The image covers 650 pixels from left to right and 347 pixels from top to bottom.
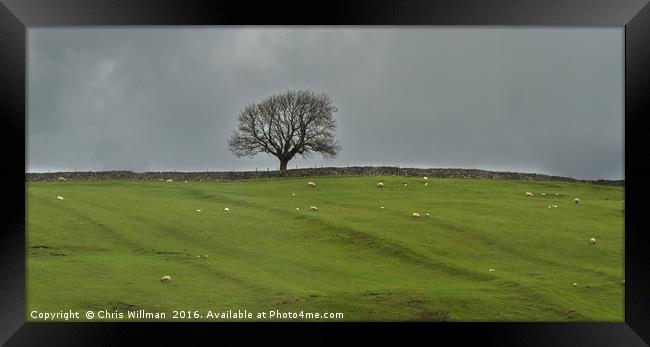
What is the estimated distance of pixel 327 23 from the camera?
7168mm

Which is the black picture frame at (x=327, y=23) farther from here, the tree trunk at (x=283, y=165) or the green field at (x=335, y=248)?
the tree trunk at (x=283, y=165)

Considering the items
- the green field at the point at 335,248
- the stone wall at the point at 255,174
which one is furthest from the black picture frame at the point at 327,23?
the stone wall at the point at 255,174

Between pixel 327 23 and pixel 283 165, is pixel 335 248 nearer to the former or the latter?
pixel 283 165

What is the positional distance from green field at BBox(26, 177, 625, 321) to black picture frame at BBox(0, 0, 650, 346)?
107cm

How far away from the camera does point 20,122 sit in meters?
7.41

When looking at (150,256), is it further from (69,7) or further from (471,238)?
(471,238)

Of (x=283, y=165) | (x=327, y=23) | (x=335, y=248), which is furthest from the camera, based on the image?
(x=283, y=165)

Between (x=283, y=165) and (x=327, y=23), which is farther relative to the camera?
(x=283, y=165)

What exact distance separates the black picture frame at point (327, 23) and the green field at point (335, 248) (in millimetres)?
1065

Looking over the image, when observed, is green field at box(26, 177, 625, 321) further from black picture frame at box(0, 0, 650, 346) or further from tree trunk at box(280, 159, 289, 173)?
black picture frame at box(0, 0, 650, 346)

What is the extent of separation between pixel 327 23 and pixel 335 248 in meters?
4.43

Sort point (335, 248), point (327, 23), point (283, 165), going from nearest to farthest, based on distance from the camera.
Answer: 1. point (327, 23)
2. point (335, 248)
3. point (283, 165)

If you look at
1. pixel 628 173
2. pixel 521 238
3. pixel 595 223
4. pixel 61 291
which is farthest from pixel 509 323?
pixel 61 291

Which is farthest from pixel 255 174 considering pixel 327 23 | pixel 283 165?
pixel 327 23
